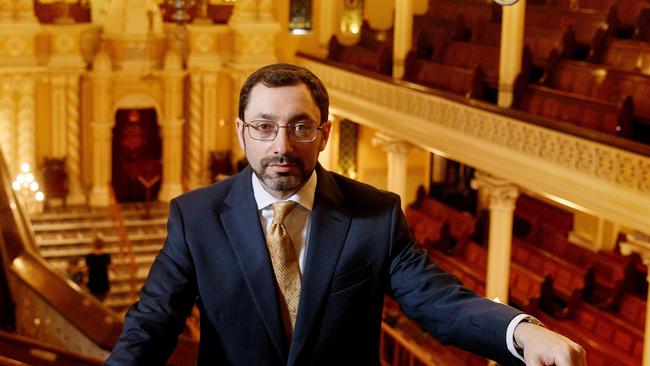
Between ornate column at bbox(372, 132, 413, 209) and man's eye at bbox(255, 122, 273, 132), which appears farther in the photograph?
ornate column at bbox(372, 132, 413, 209)

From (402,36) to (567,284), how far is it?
6053mm

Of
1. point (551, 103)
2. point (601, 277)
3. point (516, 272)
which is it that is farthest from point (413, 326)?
point (551, 103)

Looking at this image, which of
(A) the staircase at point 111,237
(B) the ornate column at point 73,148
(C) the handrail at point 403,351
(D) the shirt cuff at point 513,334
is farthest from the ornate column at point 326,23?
(D) the shirt cuff at point 513,334

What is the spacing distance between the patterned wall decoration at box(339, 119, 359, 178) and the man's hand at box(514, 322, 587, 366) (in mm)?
20736

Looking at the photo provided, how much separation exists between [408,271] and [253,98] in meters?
0.52

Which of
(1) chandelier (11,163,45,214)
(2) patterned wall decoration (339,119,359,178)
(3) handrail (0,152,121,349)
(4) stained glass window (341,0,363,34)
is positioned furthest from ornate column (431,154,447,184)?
(3) handrail (0,152,121,349)

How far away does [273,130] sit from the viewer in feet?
7.72

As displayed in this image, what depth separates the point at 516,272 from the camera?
1502 centimetres

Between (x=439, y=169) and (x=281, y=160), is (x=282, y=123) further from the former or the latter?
(x=439, y=169)

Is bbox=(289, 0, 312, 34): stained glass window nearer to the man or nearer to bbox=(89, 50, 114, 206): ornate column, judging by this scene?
bbox=(89, 50, 114, 206): ornate column

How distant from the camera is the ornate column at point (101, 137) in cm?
2005

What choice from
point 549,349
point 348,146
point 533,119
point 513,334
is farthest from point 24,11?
point 549,349

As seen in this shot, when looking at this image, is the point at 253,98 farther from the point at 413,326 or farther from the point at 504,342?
the point at 413,326

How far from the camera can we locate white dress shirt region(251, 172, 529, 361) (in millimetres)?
2453
